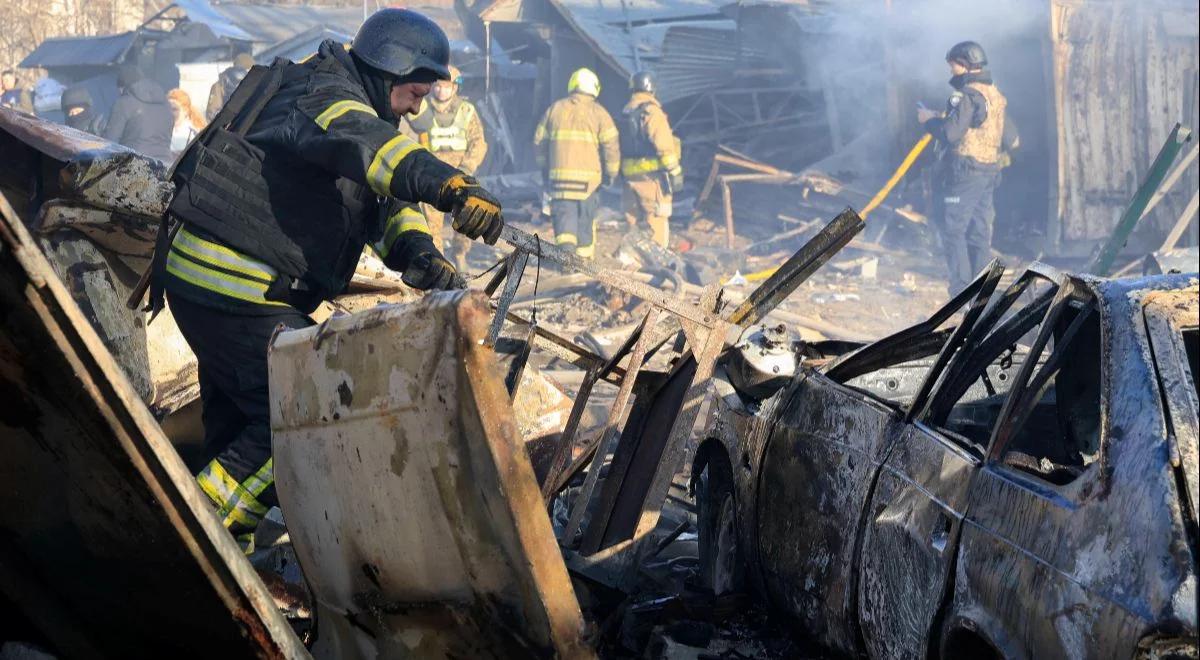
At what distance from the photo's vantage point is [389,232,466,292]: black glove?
14.7ft

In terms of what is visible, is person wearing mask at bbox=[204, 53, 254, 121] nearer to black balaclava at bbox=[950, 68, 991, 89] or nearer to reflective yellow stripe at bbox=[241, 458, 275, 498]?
black balaclava at bbox=[950, 68, 991, 89]

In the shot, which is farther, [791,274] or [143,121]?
[143,121]

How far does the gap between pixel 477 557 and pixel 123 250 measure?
3.79 metres

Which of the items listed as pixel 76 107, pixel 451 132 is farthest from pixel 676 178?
pixel 76 107

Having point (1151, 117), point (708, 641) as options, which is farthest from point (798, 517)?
point (1151, 117)

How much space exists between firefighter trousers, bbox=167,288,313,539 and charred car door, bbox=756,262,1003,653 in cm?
165

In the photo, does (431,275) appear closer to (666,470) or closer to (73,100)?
(666,470)

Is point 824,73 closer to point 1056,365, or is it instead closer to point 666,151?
point 666,151

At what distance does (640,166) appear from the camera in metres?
13.9

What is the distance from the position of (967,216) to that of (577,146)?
13.8 ft

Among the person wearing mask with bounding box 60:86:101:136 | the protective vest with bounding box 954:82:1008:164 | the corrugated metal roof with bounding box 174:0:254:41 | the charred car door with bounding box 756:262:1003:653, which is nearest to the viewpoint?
the charred car door with bounding box 756:262:1003:653

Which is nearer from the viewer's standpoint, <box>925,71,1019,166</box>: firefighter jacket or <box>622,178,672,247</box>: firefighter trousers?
→ <box>925,71,1019,166</box>: firefighter jacket

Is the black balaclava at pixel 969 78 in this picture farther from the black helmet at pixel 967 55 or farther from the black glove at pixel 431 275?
the black glove at pixel 431 275

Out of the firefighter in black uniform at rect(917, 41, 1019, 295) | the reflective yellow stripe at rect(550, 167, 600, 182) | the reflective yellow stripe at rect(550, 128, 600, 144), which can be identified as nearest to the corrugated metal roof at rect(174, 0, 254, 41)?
the reflective yellow stripe at rect(550, 128, 600, 144)
